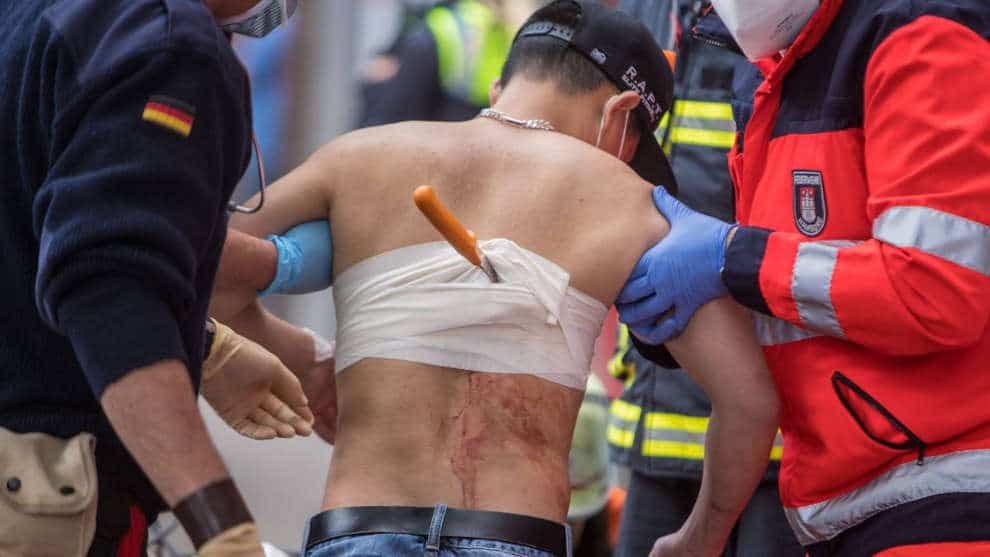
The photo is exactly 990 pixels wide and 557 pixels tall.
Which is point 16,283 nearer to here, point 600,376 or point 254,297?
point 254,297

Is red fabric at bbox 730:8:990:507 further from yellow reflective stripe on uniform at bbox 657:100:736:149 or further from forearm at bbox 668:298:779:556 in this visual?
yellow reflective stripe on uniform at bbox 657:100:736:149

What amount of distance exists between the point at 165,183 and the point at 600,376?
3.92 m

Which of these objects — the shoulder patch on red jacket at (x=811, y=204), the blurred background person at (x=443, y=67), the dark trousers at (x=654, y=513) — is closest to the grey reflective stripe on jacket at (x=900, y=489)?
the shoulder patch on red jacket at (x=811, y=204)

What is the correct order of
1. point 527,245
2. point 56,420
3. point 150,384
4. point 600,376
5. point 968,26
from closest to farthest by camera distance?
1. point 150,384
2. point 56,420
3. point 968,26
4. point 527,245
5. point 600,376

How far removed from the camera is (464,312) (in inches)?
84.1

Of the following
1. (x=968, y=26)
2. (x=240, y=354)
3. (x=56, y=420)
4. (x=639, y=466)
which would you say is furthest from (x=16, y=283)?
(x=639, y=466)

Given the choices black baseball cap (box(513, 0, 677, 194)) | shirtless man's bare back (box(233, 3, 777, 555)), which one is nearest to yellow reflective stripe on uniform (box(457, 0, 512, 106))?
black baseball cap (box(513, 0, 677, 194))

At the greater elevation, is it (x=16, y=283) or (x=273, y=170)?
(x=16, y=283)

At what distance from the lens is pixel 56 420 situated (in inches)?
66.0

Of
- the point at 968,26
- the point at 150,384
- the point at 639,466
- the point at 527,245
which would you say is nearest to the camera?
the point at 150,384

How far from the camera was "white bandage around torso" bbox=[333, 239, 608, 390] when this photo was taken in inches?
84.3

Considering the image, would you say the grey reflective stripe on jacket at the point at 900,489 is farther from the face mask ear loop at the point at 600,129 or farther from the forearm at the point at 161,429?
the forearm at the point at 161,429

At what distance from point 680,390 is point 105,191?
185 cm

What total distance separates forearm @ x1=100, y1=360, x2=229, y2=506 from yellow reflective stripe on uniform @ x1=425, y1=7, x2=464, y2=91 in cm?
289
